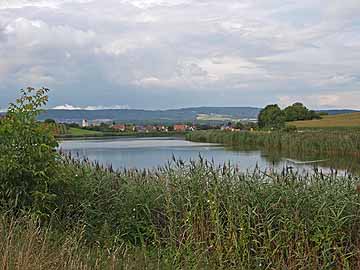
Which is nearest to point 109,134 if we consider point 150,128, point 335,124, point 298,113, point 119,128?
point 119,128

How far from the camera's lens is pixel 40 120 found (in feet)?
23.1

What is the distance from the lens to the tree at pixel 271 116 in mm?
65456

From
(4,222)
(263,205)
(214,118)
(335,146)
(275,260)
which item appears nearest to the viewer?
(4,222)

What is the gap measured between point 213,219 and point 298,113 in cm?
6926

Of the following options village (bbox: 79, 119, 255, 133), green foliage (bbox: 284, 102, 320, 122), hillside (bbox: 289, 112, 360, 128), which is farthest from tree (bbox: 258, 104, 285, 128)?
hillside (bbox: 289, 112, 360, 128)

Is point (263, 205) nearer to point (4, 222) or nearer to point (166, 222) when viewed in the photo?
point (166, 222)

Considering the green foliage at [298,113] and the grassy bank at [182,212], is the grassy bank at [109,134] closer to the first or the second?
the green foliage at [298,113]

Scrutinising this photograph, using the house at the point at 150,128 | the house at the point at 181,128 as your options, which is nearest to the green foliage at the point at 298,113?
the house at the point at 181,128

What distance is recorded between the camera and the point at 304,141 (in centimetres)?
3412

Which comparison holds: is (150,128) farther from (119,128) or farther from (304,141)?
(304,141)

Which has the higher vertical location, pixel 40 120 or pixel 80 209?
pixel 40 120

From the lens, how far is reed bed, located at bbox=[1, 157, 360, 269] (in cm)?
593

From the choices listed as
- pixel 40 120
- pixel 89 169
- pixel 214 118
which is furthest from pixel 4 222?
pixel 214 118

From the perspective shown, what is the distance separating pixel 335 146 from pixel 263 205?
25.3 metres
